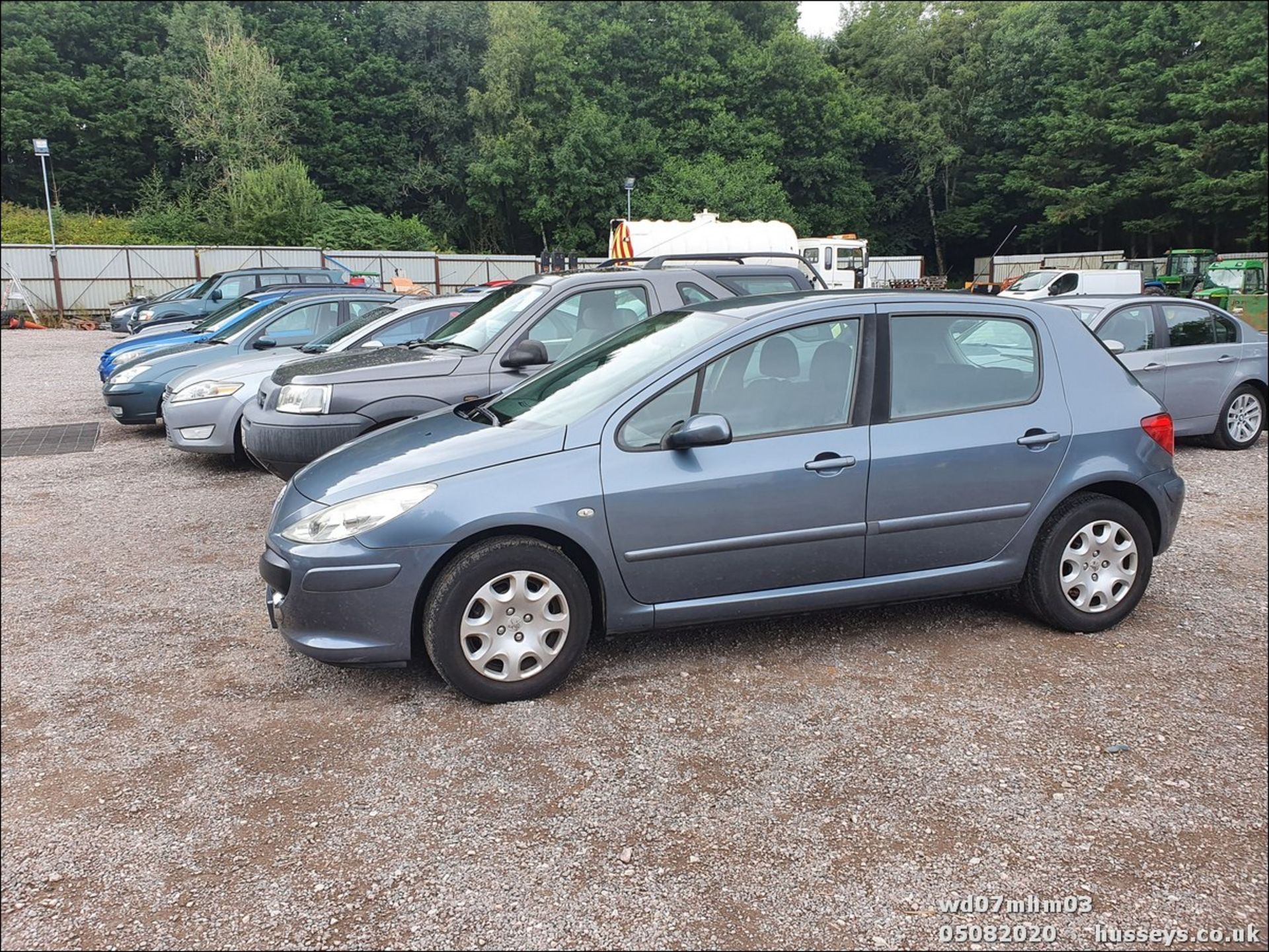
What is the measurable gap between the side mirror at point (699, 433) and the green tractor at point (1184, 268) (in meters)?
34.9

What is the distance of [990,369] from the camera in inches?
185

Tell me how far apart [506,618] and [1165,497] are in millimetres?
3218

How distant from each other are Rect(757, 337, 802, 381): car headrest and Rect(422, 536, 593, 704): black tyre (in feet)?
4.10

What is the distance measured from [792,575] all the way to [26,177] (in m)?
Result: 51.7

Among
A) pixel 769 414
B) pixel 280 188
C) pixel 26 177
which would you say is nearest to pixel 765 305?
pixel 769 414

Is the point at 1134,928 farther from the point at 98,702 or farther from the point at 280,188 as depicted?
the point at 280,188

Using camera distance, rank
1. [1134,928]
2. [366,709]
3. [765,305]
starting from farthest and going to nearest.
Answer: [765,305]
[366,709]
[1134,928]

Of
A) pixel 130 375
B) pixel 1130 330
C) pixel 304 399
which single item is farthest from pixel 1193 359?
pixel 130 375

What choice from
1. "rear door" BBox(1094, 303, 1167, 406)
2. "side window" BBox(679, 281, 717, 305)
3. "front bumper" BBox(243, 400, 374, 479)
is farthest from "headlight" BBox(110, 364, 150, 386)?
"rear door" BBox(1094, 303, 1167, 406)

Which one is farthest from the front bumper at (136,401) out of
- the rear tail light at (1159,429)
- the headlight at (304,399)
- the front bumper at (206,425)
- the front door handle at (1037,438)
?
the rear tail light at (1159,429)

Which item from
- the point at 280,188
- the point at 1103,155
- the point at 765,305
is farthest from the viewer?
the point at 1103,155

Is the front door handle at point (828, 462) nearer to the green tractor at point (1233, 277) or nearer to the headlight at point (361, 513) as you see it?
the headlight at point (361, 513)

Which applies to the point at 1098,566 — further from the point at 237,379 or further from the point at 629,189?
the point at 629,189

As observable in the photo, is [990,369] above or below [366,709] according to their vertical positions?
above
